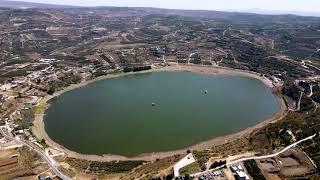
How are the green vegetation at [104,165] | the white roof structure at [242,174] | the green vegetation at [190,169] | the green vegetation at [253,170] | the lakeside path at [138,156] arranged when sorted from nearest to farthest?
the white roof structure at [242,174] → the green vegetation at [253,170] → the green vegetation at [190,169] → the green vegetation at [104,165] → the lakeside path at [138,156]

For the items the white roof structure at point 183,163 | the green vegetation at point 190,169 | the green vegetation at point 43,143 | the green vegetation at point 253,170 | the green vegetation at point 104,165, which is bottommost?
the green vegetation at point 43,143

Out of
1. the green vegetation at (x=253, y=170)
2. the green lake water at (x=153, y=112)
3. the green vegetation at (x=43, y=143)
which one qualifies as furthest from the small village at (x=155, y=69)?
the green lake water at (x=153, y=112)

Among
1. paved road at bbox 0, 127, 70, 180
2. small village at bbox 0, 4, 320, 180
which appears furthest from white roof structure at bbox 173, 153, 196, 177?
paved road at bbox 0, 127, 70, 180

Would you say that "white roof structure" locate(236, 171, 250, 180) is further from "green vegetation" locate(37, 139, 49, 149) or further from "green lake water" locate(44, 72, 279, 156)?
"green vegetation" locate(37, 139, 49, 149)

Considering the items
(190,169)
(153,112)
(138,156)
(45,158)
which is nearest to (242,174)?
(190,169)

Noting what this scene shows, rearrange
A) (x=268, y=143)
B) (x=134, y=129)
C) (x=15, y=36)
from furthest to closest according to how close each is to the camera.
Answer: (x=15, y=36)
(x=134, y=129)
(x=268, y=143)

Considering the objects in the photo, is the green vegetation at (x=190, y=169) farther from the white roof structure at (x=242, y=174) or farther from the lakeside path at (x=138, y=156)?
the lakeside path at (x=138, y=156)

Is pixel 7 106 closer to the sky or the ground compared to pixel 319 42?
closer to the ground

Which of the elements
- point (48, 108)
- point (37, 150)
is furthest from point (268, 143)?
point (48, 108)

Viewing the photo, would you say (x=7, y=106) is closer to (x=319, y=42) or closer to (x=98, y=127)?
(x=98, y=127)
